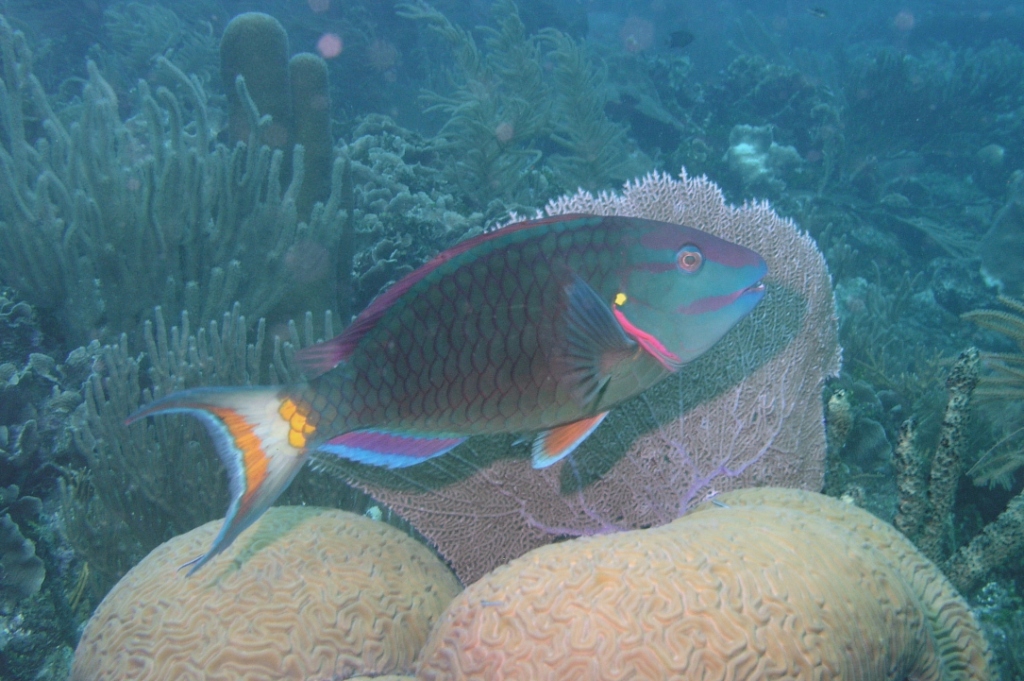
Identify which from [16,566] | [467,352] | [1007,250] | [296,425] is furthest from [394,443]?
[1007,250]

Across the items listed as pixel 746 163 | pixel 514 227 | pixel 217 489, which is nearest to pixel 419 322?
pixel 514 227

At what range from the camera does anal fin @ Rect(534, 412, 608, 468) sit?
1886mm

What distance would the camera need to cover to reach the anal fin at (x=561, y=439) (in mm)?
1886

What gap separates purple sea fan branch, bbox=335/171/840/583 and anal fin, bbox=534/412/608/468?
951 millimetres

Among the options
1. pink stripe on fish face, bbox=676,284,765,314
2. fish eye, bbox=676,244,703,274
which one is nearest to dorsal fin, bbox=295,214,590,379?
fish eye, bbox=676,244,703,274

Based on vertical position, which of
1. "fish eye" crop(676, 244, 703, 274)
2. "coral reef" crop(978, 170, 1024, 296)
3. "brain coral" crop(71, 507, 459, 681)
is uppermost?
"fish eye" crop(676, 244, 703, 274)

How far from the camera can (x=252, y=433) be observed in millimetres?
1882

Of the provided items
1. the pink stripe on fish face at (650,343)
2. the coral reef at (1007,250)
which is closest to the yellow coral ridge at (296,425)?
the pink stripe on fish face at (650,343)

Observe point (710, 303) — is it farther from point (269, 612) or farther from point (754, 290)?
point (269, 612)

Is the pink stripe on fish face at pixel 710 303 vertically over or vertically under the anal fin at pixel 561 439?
over

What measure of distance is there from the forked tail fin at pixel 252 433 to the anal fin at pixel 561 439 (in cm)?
75

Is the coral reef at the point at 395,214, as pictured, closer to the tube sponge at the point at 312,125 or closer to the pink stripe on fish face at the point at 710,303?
the tube sponge at the point at 312,125

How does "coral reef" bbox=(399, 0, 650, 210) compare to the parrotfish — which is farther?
"coral reef" bbox=(399, 0, 650, 210)

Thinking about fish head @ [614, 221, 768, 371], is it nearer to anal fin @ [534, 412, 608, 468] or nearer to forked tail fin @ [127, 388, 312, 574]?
anal fin @ [534, 412, 608, 468]
